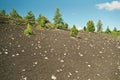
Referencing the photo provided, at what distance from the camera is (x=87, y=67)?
A: 60.4 feet

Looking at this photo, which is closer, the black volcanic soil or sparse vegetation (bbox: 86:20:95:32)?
the black volcanic soil

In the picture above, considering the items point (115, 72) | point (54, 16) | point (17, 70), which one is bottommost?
point (115, 72)

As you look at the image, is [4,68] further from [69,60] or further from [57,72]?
[69,60]

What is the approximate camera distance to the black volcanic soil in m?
16.2

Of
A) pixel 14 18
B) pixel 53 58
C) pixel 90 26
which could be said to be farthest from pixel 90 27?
pixel 53 58

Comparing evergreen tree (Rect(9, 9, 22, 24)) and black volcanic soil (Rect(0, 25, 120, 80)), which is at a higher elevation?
evergreen tree (Rect(9, 9, 22, 24))

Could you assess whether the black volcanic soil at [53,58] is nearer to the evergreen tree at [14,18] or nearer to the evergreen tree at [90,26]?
the evergreen tree at [14,18]

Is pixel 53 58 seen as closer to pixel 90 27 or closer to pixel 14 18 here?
pixel 14 18

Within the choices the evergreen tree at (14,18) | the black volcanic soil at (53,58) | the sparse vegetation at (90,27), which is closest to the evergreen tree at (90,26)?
the sparse vegetation at (90,27)

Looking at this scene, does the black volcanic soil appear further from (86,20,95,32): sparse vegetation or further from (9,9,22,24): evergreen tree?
(86,20,95,32): sparse vegetation

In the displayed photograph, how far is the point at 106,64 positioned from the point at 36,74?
25.4 ft

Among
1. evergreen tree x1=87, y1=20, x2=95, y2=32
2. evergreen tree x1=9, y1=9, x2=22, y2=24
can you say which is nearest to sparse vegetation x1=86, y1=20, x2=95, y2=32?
evergreen tree x1=87, y1=20, x2=95, y2=32

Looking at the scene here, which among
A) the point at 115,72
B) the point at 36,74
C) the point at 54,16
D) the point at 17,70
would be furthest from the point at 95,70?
the point at 54,16

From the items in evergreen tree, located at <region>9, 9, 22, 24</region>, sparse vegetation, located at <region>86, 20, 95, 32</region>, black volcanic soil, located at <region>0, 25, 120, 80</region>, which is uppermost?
evergreen tree, located at <region>9, 9, 22, 24</region>
